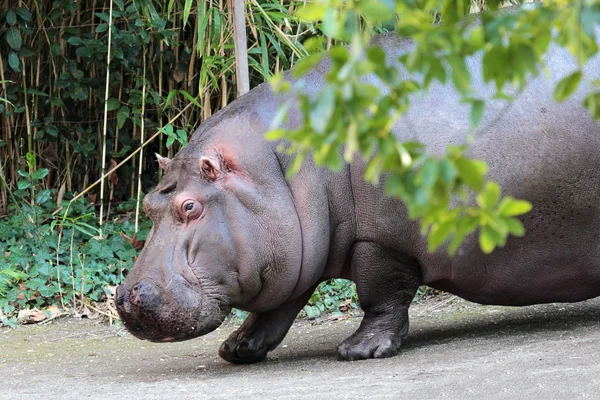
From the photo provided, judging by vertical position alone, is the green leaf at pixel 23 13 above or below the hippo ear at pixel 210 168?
above

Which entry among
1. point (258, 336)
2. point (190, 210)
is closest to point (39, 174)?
point (258, 336)

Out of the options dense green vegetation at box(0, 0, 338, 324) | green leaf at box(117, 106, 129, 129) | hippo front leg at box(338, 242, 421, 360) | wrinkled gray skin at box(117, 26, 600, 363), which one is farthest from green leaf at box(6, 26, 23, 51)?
hippo front leg at box(338, 242, 421, 360)

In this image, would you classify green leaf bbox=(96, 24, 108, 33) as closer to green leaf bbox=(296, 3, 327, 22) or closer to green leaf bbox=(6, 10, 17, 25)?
green leaf bbox=(6, 10, 17, 25)

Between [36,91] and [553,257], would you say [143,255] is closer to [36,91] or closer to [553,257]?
[553,257]

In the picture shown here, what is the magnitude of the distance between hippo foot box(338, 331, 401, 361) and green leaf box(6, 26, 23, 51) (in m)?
3.80

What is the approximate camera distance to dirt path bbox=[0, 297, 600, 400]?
3.78 metres

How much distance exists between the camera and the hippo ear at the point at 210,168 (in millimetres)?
4535

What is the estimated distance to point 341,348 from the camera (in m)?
4.68

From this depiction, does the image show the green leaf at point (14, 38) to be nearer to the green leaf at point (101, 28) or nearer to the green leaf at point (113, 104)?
the green leaf at point (101, 28)

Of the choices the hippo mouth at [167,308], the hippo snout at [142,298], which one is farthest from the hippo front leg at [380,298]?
the hippo snout at [142,298]

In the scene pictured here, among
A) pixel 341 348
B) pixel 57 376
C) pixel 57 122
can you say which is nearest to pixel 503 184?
pixel 341 348

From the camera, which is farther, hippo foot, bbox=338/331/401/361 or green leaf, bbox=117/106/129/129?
green leaf, bbox=117/106/129/129

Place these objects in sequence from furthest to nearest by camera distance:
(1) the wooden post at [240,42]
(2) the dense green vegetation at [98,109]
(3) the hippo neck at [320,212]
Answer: (2) the dense green vegetation at [98,109]
(1) the wooden post at [240,42]
(3) the hippo neck at [320,212]

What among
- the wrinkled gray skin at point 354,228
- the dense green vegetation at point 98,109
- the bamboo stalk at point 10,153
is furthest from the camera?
the bamboo stalk at point 10,153
